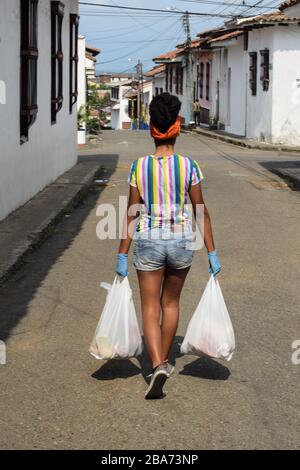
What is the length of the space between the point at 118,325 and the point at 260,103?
28.7 m

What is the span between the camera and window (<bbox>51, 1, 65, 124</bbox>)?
16.1 m

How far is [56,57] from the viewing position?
16219 mm

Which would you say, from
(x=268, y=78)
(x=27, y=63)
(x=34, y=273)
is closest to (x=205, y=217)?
(x=34, y=273)

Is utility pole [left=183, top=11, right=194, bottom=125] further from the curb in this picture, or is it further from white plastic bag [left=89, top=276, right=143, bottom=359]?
white plastic bag [left=89, top=276, right=143, bottom=359]

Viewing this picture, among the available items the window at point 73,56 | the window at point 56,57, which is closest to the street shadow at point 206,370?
the window at point 56,57

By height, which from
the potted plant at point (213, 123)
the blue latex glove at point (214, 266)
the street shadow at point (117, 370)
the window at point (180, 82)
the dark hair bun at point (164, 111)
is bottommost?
the street shadow at point (117, 370)

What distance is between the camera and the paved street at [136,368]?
4500mm

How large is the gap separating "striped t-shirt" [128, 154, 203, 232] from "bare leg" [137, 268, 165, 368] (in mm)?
291

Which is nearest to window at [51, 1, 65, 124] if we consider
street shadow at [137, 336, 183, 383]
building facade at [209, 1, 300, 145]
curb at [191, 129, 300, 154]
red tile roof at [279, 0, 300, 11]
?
red tile roof at [279, 0, 300, 11]

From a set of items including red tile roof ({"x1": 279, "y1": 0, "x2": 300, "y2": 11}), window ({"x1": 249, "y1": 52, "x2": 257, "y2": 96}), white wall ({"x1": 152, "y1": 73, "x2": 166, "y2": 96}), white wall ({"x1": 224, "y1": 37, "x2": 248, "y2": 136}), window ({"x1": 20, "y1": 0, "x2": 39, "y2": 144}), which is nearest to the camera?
window ({"x1": 20, "y1": 0, "x2": 39, "y2": 144})

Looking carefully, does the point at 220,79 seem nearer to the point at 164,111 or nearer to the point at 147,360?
the point at 147,360

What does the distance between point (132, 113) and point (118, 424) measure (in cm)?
8550

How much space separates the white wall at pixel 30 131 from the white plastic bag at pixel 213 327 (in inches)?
242

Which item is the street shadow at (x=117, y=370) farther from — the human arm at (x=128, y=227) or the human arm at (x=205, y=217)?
the human arm at (x=205, y=217)
